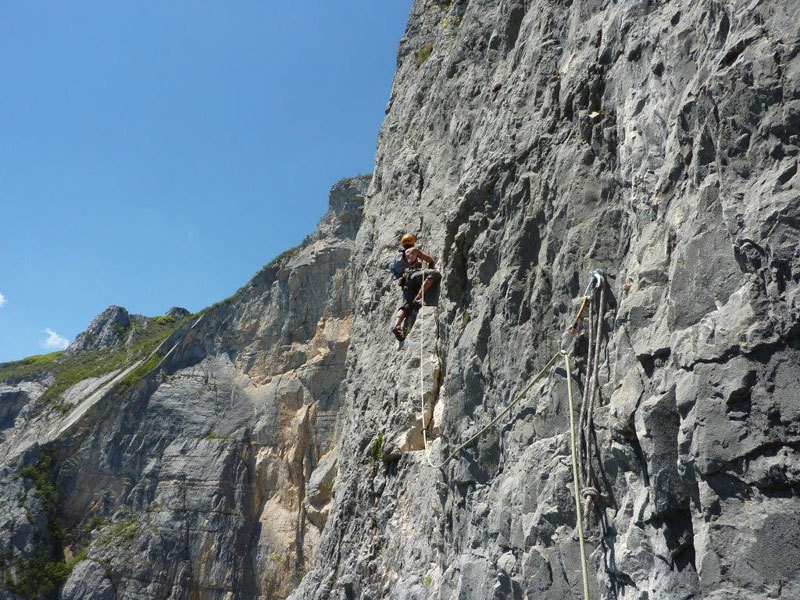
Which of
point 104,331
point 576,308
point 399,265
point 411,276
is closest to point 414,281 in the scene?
point 411,276

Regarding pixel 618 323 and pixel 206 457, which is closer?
pixel 618 323

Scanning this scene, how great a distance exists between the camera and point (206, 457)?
3159cm

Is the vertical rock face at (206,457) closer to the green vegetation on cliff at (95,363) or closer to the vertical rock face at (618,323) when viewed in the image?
the green vegetation on cliff at (95,363)

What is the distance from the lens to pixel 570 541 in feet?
17.0


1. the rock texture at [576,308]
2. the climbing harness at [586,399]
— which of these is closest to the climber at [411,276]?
the rock texture at [576,308]

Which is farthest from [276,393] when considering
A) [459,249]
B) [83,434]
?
[459,249]

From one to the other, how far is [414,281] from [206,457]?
23.9 m

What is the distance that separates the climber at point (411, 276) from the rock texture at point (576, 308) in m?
0.28

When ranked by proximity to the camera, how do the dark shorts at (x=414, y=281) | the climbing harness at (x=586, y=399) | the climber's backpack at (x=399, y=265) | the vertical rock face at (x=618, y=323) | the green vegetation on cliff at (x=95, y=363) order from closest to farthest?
the vertical rock face at (x=618, y=323)
the climbing harness at (x=586, y=399)
the dark shorts at (x=414, y=281)
the climber's backpack at (x=399, y=265)
the green vegetation on cliff at (x=95, y=363)

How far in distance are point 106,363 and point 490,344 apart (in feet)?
136

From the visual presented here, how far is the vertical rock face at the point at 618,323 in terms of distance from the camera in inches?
140

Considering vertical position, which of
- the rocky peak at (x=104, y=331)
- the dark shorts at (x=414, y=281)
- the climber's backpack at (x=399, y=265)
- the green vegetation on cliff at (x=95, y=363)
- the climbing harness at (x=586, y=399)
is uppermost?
the rocky peak at (x=104, y=331)

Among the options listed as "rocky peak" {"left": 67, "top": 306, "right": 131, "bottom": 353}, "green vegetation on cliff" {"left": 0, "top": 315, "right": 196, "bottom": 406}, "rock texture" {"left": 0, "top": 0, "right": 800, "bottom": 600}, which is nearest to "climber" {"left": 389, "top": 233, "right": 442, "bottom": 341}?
"rock texture" {"left": 0, "top": 0, "right": 800, "bottom": 600}

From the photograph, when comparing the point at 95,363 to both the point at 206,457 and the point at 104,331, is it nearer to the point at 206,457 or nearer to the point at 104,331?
the point at 104,331
